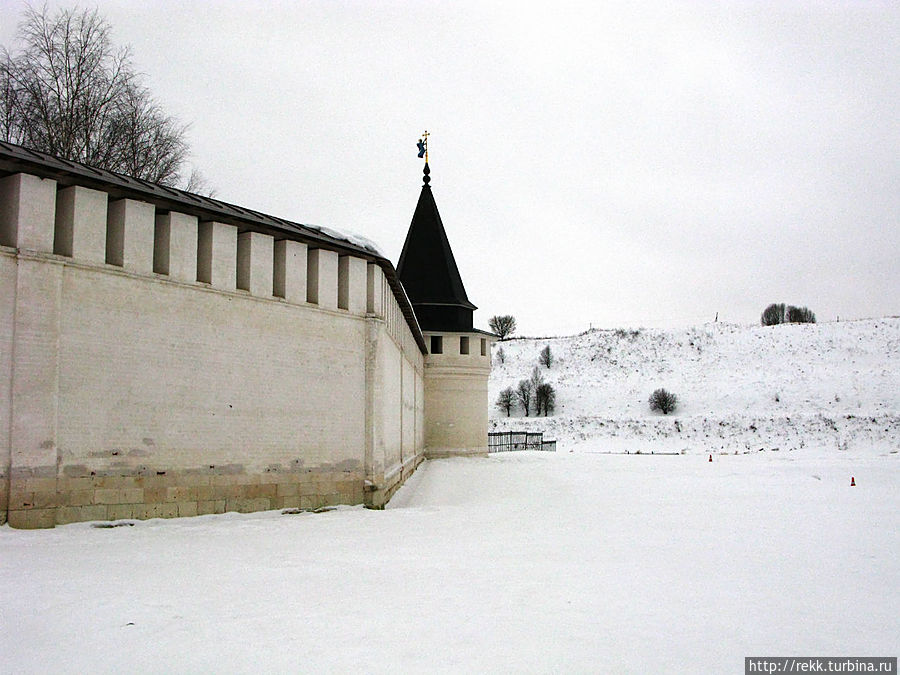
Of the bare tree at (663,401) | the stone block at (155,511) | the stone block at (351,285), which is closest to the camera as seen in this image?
the stone block at (155,511)

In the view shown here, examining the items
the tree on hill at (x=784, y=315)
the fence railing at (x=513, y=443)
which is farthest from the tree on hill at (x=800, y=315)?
the fence railing at (x=513, y=443)

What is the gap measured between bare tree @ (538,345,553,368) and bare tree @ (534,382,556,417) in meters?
10.3

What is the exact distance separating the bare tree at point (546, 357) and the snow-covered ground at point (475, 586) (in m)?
53.9

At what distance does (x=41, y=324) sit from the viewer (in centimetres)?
909

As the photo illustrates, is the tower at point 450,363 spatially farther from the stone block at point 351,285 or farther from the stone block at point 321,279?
the stone block at point 321,279

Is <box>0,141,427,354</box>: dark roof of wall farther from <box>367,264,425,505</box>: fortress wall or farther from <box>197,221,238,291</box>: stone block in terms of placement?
<box>367,264,425,505</box>: fortress wall

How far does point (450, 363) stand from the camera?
2878 centimetres

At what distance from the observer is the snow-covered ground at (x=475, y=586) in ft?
16.5

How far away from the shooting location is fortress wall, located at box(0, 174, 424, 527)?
902cm

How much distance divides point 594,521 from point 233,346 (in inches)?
240

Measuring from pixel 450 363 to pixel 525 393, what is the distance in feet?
110

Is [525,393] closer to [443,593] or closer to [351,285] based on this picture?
[351,285]

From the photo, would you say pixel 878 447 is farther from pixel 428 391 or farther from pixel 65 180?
pixel 65 180

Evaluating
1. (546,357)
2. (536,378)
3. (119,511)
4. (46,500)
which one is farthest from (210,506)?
(546,357)
